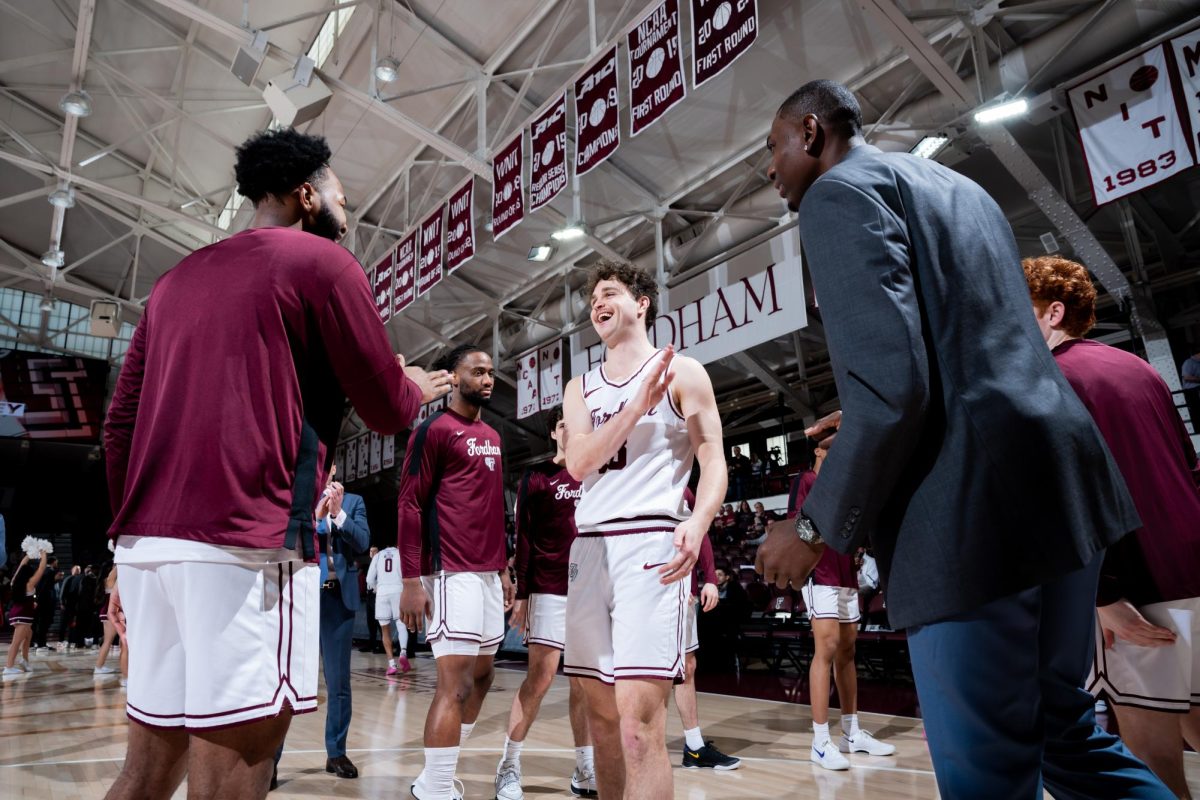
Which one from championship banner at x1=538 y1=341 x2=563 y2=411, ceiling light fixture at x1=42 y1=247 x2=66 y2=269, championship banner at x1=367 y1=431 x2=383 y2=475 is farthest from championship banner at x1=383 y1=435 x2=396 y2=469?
ceiling light fixture at x1=42 y1=247 x2=66 y2=269

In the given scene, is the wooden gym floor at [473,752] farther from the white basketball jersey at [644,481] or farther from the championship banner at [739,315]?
the championship banner at [739,315]

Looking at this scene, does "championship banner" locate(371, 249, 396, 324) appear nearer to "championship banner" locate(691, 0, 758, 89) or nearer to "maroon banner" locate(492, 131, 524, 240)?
"maroon banner" locate(492, 131, 524, 240)

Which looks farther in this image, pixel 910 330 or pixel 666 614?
pixel 666 614

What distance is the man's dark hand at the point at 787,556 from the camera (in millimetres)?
1414

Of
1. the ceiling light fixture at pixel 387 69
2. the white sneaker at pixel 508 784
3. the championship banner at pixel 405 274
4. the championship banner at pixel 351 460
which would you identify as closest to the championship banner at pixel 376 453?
the championship banner at pixel 351 460

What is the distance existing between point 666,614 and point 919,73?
8061mm

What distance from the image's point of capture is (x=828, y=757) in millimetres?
4383

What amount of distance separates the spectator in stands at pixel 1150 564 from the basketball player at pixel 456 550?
2.53 meters

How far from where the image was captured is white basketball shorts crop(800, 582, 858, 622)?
15.6ft

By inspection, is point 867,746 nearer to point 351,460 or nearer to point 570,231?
point 570,231

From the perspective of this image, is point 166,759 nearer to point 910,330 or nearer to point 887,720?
point 910,330

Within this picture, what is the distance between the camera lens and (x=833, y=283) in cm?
133

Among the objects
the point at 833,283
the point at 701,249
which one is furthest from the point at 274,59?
the point at 833,283

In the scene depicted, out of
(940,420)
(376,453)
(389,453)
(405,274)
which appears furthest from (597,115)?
Result: (376,453)
